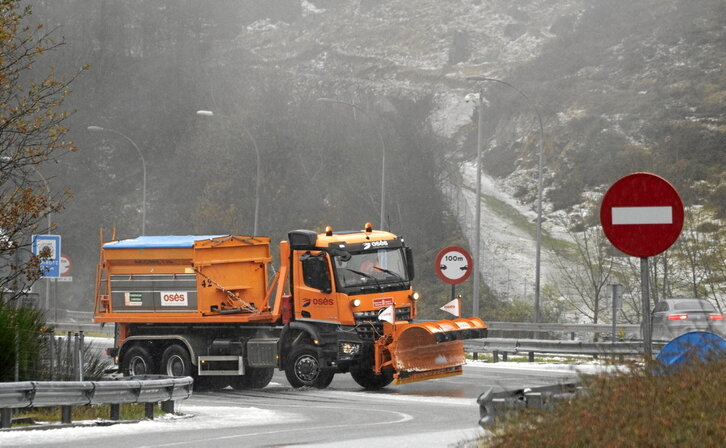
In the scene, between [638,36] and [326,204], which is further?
[638,36]

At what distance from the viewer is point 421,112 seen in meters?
68.6

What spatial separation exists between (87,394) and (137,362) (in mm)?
8931

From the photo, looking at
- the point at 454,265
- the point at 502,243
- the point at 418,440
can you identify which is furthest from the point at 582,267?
the point at 418,440

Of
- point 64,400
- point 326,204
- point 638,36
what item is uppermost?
point 638,36

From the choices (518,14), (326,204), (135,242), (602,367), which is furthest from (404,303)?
(518,14)

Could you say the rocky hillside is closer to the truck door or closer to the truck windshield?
the truck windshield

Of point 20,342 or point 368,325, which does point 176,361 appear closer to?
point 368,325

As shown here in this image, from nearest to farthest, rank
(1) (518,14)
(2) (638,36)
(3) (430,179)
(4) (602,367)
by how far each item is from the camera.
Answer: (4) (602,367), (3) (430,179), (2) (638,36), (1) (518,14)

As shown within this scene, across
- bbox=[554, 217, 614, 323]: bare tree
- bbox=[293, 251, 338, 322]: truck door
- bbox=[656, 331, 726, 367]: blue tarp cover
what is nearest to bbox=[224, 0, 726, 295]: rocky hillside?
bbox=[554, 217, 614, 323]: bare tree

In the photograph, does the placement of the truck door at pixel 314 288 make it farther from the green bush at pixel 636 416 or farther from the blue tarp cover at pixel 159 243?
the green bush at pixel 636 416

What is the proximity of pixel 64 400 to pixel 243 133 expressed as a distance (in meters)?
54.8

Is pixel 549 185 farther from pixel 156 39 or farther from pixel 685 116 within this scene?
pixel 156 39

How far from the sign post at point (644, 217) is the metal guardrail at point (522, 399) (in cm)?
87

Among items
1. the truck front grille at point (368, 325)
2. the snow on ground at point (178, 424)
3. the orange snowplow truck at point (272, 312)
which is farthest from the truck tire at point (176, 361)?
the truck front grille at point (368, 325)
